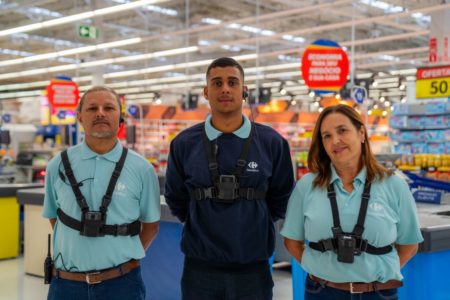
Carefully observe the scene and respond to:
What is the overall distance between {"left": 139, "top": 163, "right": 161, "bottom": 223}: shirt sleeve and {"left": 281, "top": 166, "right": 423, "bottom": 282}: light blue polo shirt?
78 cm

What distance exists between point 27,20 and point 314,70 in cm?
1176

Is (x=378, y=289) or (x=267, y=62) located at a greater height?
(x=267, y=62)

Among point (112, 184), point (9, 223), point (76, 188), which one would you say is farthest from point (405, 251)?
point (9, 223)

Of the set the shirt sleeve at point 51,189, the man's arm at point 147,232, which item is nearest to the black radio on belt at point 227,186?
the man's arm at point 147,232

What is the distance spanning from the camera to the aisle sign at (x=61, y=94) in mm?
15273

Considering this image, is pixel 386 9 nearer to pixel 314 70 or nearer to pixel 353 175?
pixel 314 70

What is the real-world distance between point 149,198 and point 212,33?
17.1 meters

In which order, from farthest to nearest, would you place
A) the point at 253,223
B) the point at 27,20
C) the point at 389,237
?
the point at 27,20 → the point at 253,223 → the point at 389,237

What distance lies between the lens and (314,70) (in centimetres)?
988

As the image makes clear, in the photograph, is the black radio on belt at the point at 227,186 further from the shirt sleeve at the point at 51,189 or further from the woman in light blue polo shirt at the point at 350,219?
the shirt sleeve at the point at 51,189

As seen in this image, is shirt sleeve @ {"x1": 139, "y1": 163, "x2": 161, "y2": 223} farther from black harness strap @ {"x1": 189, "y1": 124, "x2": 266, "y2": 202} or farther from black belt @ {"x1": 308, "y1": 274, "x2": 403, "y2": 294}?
black belt @ {"x1": 308, "y1": 274, "x2": 403, "y2": 294}

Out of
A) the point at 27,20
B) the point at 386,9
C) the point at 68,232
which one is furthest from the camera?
the point at 27,20

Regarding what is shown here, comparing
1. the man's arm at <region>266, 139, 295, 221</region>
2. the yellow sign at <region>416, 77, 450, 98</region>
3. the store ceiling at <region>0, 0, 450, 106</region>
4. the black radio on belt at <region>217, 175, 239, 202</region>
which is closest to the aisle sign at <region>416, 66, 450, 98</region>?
the yellow sign at <region>416, 77, 450, 98</region>

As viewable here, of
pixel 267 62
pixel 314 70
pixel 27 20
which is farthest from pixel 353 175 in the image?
pixel 267 62
